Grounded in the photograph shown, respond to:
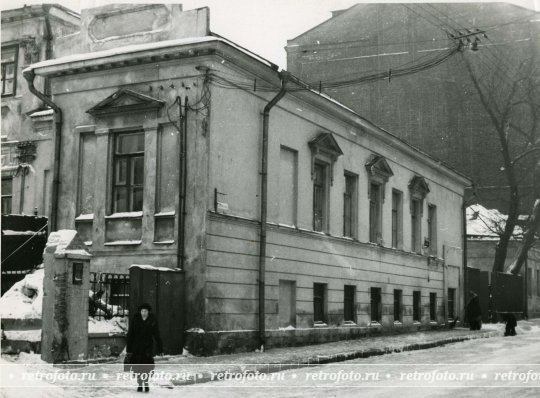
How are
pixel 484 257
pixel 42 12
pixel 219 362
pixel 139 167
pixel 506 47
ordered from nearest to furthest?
1. pixel 219 362
2. pixel 139 167
3. pixel 42 12
4. pixel 506 47
5. pixel 484 257

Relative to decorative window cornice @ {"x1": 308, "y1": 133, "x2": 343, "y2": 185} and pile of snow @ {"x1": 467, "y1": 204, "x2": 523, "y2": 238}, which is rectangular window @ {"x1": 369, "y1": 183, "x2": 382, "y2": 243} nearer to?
decorative window cornice @ {"x1": 308, "y1": 133, "x2": 343, "y2": 185}

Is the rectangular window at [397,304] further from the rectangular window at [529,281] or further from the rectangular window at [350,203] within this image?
the rectangular window at [529,281]

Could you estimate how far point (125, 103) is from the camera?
1596cm

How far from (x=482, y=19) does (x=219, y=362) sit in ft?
58.0

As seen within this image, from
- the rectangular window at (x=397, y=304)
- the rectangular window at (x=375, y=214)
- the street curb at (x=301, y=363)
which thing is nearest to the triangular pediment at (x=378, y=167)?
the rectangular window at (x=375, y=214)

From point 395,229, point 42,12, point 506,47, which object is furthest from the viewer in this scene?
point 506,47

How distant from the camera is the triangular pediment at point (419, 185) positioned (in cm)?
2563

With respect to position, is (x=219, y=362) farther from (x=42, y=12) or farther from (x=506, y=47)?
(x=506, y=47)

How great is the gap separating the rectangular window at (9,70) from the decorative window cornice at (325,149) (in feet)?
27.6

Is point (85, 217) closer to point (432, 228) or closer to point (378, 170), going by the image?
point (378, 170)

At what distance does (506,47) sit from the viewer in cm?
2947

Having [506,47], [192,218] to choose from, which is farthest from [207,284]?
[506,47]

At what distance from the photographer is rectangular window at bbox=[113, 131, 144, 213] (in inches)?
627

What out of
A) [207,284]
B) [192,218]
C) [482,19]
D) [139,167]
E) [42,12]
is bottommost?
[207,284]
